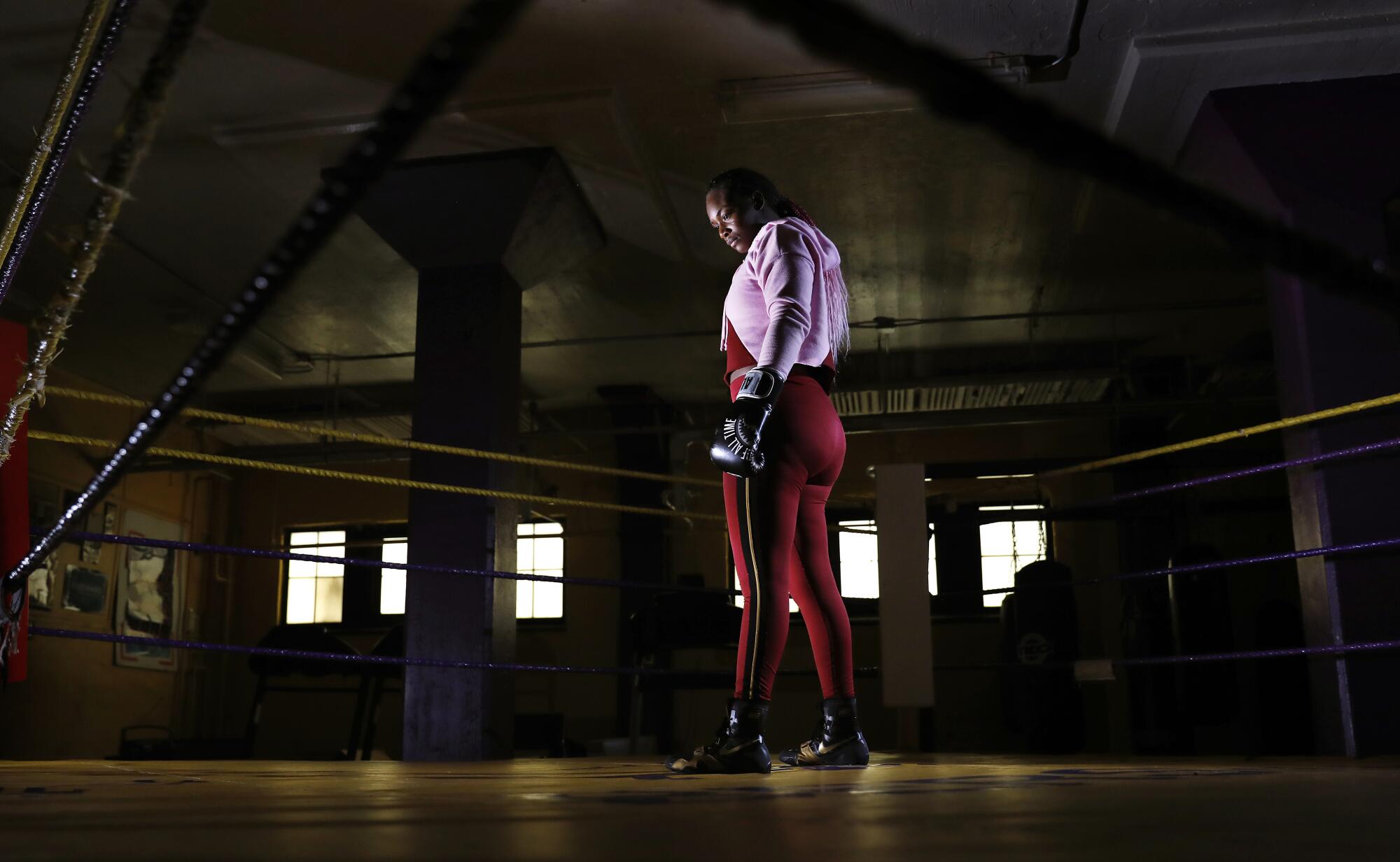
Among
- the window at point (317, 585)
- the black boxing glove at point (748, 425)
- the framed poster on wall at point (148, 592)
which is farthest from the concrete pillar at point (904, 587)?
the window at point (317, 585)

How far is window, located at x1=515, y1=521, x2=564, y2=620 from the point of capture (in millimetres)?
9750

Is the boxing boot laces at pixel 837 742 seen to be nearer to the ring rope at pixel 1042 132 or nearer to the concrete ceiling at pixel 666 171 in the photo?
the concrete ceiling at pixel 666 171

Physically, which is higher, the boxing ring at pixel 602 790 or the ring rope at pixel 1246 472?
the ring rope at pixel 1246 472

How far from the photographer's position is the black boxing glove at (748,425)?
189cm

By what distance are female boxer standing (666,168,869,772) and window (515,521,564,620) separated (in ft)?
25.2

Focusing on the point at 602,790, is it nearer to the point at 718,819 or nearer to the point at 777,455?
the point at 718,819

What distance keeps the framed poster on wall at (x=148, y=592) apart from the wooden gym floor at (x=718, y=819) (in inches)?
326

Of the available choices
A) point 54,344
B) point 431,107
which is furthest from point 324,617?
point 431,107

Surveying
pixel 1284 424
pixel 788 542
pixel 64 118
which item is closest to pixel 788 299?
pixel 788 542

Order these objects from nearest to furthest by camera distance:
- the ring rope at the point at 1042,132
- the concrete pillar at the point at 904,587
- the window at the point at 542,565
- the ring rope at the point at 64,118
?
the ring rope at the point at 1042,132
the ring rope at the point at 64,118
the concrete pillar at the point at 904,587
the window at the point at 542,565

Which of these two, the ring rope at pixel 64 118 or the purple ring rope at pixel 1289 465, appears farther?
the purple ring rope at pixel 1289 465

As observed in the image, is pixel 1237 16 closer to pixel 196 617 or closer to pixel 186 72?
pixel 186 72

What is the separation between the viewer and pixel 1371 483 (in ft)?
11.3

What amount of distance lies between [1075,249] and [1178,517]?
2773 mm
